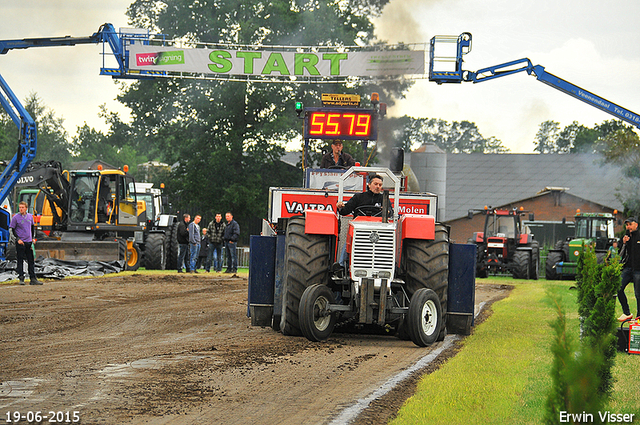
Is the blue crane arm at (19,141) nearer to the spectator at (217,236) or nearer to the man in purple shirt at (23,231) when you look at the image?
the man in purple shirt at (23,231)

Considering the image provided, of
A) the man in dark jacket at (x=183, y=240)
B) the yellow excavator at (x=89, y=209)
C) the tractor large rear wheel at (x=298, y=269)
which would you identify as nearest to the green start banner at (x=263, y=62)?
the yellow excavator at (x=89, y=209)

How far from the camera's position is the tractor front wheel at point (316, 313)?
926cm

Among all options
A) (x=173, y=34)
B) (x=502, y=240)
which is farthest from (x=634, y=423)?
(x=173, y=34)

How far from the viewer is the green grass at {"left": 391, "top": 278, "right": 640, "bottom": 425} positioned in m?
5.88

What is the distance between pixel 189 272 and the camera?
26.2 meters

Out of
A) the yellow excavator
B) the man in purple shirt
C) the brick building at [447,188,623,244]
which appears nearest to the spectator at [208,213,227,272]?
the yellow excavator

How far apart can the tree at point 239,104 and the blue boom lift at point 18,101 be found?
1280 cm

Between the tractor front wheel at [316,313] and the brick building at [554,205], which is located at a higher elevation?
the brick building at [554,205]

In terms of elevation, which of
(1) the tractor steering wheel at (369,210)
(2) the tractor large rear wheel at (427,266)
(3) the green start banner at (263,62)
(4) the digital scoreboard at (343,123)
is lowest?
(2) the tractor large rear wheel at (427,266)

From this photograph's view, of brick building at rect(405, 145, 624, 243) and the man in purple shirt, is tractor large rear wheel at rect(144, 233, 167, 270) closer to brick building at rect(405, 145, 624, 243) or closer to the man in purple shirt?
the man in purple shirt

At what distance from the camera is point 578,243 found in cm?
3105

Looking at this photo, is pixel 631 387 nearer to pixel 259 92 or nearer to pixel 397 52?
pixel 397 52

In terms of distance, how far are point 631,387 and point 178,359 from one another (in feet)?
14.6

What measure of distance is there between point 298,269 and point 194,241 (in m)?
16.2
